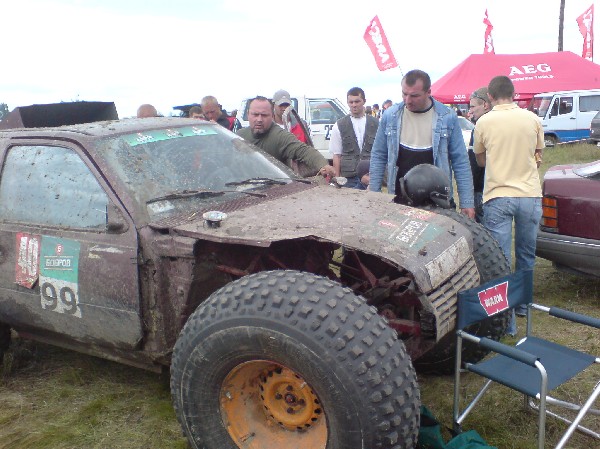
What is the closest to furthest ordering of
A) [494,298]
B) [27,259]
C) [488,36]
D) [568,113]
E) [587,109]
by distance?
[494,298] < [27,259] < [587,109] < [568,113] < [488,36]

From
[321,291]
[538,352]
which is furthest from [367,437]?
[538,352]

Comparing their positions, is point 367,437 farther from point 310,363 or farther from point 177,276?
point 177,276

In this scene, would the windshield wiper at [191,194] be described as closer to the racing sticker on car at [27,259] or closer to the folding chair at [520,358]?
the racing sticker on car at [27,259]

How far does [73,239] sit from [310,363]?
160 centimetres

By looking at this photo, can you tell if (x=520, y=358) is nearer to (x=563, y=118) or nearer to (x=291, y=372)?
(x=291, y=372)

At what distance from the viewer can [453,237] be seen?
3092mm

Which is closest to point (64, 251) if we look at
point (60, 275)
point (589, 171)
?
point (60, 275)

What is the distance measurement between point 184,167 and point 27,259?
3.40ft

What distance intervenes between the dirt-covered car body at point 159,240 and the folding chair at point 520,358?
0.38 feet

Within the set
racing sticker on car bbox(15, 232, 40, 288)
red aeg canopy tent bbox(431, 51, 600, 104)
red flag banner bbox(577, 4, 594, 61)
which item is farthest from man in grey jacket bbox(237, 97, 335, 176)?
red flag banner bbox(577, 4, 594, 61)

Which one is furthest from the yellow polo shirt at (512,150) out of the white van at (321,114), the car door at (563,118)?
the car door at (563,118)

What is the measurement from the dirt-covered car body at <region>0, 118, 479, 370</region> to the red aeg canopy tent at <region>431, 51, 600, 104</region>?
16.8 meters

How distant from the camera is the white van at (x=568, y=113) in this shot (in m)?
19.2

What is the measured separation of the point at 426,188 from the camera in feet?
11.9
